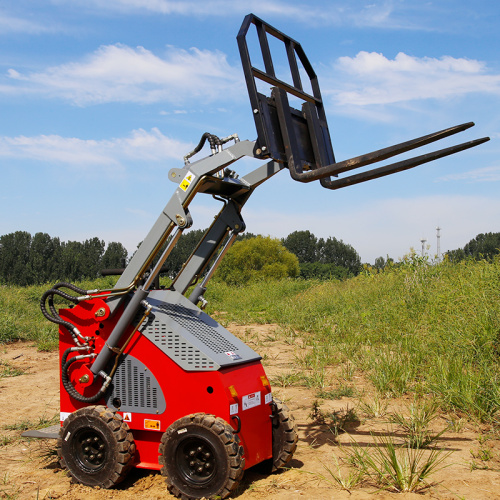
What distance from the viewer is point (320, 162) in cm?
371

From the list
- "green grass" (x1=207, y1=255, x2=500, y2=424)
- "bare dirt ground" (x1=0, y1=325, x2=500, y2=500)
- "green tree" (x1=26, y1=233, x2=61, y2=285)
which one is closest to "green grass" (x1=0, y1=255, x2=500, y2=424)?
"green grass" (x1=207, y1=255, x2=500, y2=424)

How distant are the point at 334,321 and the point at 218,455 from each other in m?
6.30

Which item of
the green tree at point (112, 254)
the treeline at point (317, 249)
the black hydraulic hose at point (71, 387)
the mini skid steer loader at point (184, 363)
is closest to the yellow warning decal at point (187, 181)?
the mini skid steer loader at point (184, 363)

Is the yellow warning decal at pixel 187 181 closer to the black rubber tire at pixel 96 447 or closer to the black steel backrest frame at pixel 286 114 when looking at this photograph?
the black steel backrest frame at pixel 286 114

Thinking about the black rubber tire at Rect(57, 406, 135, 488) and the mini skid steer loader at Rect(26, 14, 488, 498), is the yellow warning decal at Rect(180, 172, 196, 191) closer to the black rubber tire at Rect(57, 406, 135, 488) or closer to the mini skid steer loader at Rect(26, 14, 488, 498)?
the mini skid steer loader at Rect(26, 14, 488, 498)

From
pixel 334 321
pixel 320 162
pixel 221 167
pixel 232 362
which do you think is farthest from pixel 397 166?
pixel 334 321

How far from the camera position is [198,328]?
3.76 meters

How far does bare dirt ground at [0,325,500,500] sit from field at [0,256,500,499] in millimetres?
13

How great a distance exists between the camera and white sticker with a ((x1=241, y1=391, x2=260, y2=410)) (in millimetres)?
3414

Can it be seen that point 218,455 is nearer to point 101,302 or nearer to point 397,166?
point 101,302

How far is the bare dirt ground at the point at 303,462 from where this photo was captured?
3328mm

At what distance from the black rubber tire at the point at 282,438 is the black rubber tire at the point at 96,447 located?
0.95 metres

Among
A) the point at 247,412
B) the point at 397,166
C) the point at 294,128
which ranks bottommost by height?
the point at 247,412

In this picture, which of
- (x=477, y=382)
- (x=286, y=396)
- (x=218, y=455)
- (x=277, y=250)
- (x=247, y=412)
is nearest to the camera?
(x=218, y=455)
